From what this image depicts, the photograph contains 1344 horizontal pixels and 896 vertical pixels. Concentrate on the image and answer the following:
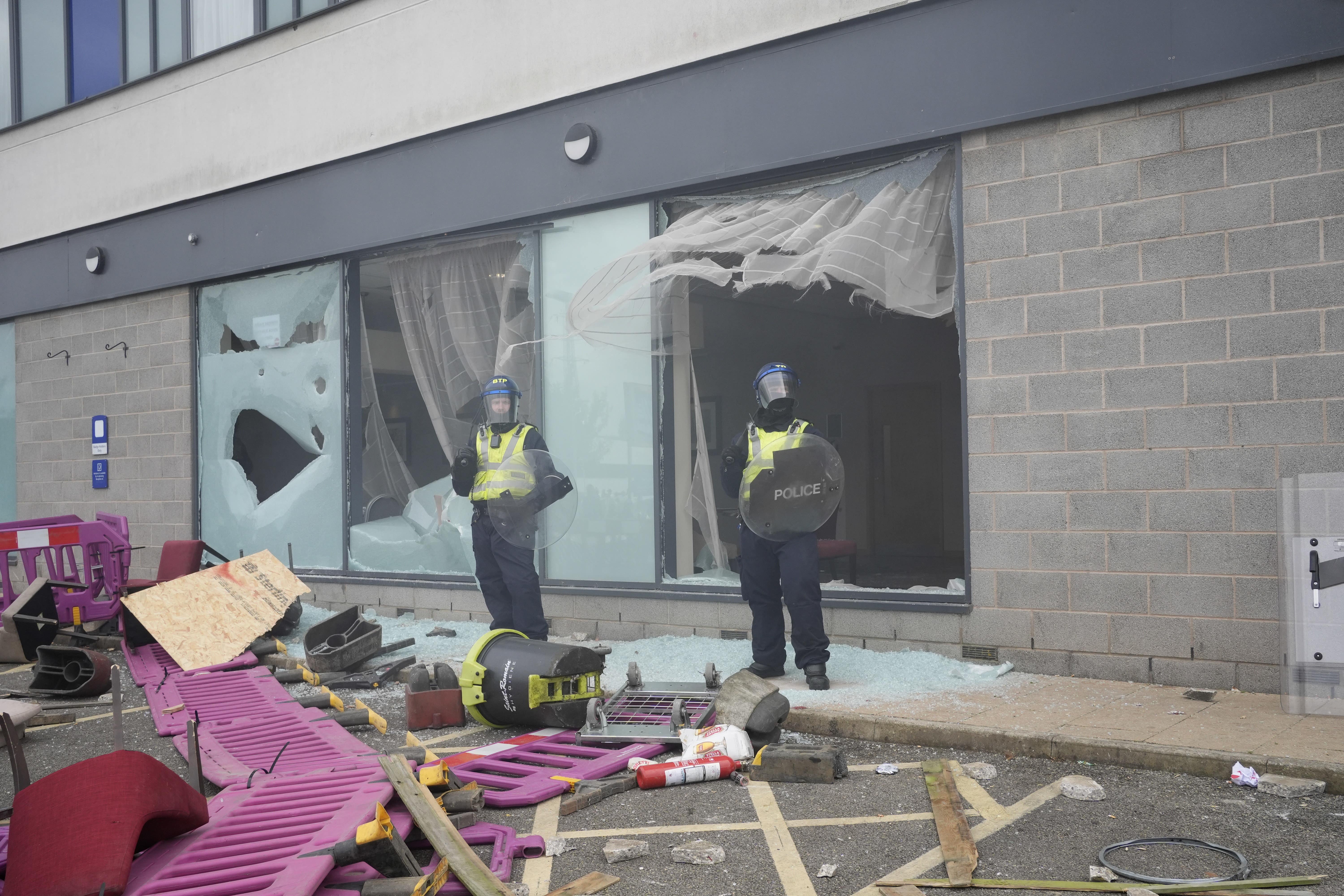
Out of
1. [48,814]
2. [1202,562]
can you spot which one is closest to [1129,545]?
[1202,562]

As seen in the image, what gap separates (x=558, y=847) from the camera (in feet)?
12.7

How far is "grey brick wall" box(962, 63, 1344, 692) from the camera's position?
5.73 m

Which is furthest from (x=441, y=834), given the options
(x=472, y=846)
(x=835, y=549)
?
(x=835, y=549)

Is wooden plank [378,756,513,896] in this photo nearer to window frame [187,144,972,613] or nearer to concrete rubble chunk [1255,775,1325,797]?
concrete rubble chunk [1255,775,1325,797]

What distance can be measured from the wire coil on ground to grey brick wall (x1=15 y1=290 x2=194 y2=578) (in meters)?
10.5

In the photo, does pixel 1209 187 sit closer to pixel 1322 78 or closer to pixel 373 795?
pixel 1322 78

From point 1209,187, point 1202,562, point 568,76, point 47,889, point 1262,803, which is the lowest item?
point 1262,803

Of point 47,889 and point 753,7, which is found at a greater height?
point 753,7

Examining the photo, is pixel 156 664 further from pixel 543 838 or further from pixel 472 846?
pixel 543 838

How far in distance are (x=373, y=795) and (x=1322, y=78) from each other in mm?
6049

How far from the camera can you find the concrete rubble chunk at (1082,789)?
170 inches

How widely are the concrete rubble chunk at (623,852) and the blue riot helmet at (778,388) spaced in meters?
3.14

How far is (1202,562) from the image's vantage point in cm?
598

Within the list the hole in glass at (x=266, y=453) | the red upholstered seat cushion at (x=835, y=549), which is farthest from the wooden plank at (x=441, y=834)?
the hole in glass at (x=266, y=453)
